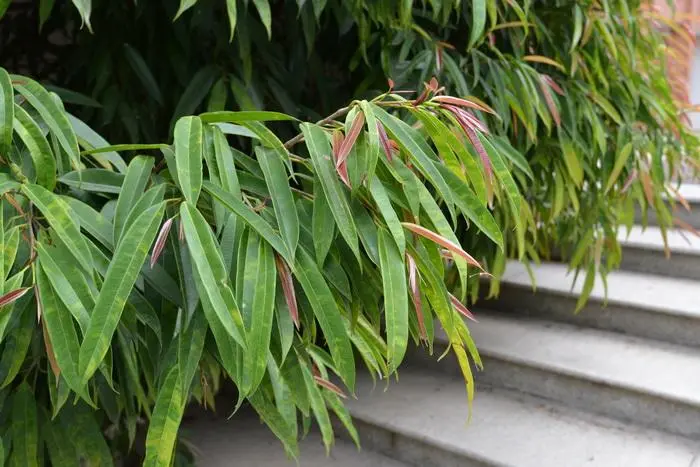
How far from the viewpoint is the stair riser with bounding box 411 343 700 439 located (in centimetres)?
150

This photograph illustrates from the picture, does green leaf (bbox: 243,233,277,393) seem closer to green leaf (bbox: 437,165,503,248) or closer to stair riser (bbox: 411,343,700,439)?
green leaf (bbox: 437,165,503,248)

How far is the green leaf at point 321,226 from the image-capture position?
608mm

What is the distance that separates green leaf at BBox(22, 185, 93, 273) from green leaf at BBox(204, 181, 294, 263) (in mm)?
114

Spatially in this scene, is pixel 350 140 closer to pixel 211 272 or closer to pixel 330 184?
pixel 330 184

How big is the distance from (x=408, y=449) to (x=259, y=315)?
1.11 m

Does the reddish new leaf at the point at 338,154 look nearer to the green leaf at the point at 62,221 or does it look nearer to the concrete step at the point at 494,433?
the green leaf at the point at 62,221

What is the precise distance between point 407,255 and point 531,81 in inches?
25.2

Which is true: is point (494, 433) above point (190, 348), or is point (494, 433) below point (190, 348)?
below

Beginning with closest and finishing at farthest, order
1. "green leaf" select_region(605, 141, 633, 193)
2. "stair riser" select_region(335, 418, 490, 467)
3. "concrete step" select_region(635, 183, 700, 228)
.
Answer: "green leaf" select_region(605, 141, 633, 193) → "stair riser" select_region(335, 418, 490, 467) → "concrete step" select_region(635, 183, 700, 228)

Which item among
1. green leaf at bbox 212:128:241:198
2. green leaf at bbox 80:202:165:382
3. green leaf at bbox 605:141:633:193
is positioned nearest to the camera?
green leaf at bbox 80:202:165:382

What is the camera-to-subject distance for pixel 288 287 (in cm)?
60

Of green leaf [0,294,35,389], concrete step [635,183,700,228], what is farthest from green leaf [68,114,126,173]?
concrete step [635,183,700,228]

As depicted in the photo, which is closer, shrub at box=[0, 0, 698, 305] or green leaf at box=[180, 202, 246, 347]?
green leaf at box=[180, 202, 246, 347]

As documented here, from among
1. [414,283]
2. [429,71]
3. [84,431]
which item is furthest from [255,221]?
[429,71]
